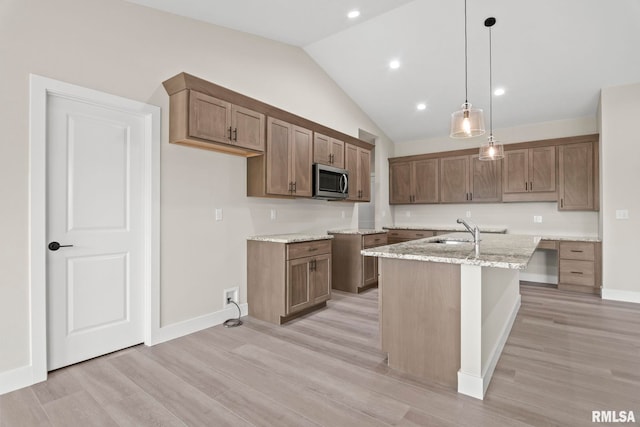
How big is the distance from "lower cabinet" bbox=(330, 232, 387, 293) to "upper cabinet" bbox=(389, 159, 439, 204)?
70.4 inches

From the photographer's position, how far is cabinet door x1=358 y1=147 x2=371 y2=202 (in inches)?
203

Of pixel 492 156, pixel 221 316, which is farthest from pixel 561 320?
pixel 221 316

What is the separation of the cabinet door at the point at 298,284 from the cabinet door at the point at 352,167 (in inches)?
67.2

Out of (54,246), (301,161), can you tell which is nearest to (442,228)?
(301,161)

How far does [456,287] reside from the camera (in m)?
2.08

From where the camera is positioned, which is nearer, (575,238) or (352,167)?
(575,238)

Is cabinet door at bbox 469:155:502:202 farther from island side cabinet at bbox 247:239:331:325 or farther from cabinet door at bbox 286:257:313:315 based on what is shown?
cabinet door at bbox 286:257:313:315

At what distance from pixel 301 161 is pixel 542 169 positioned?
3856mm

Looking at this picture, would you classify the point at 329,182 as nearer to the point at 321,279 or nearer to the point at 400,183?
the point at 321,279

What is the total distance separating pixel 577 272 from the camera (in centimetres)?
459

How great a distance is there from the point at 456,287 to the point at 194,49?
3.15 m

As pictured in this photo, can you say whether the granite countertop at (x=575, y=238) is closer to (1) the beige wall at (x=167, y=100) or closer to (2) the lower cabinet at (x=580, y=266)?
(2) the lower cabinet at (x=580, y=266)

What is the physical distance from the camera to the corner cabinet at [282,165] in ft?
11.5

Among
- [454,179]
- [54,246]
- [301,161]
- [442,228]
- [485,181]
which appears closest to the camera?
[54,246]
